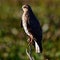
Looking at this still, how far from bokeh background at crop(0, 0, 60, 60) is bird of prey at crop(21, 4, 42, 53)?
0.21 metres

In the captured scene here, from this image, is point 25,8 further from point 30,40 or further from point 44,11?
point 44,11

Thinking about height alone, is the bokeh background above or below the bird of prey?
below

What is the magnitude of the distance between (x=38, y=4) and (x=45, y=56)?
647cm

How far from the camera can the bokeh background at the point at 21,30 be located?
11219mm

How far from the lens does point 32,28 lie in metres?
7.69

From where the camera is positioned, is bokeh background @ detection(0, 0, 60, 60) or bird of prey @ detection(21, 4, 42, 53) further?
bokeh background @ detection(0, 0, 60, 60)

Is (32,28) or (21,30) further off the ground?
(32,28)

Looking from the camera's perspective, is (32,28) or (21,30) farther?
(21,30)

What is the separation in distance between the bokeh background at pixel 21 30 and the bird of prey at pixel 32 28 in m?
0.21

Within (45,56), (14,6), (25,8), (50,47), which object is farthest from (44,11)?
(25,8)

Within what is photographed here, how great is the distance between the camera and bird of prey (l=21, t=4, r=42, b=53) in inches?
303

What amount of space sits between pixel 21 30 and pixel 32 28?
516cm

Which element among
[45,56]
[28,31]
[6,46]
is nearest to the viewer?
[28,31]

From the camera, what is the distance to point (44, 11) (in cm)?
1630
